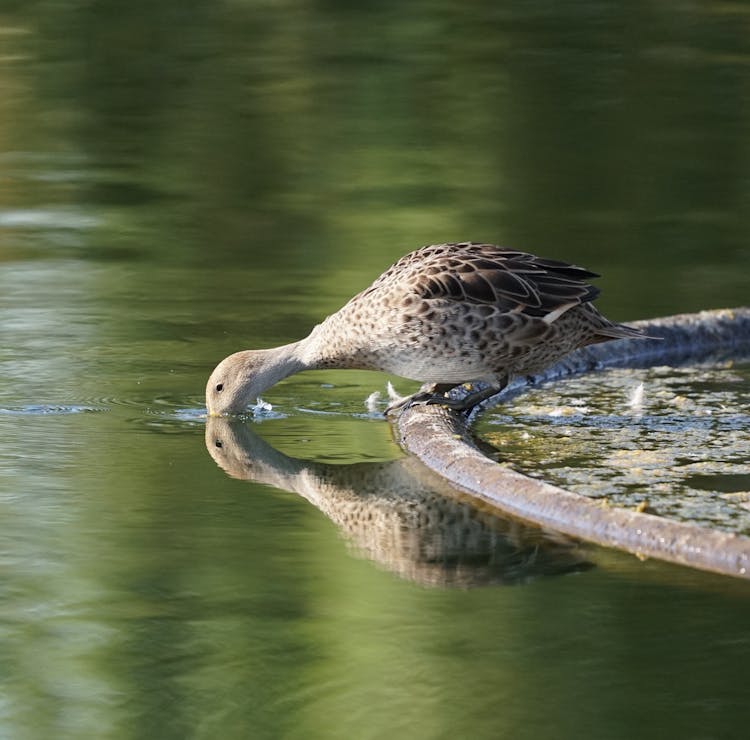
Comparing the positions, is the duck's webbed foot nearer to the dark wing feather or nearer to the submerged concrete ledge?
the submerged concrete ledge

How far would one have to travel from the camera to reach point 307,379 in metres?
9.35

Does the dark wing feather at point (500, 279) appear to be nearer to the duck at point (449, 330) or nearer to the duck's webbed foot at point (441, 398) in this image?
the duck at point (449, 330)

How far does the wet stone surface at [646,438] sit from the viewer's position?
267 inches

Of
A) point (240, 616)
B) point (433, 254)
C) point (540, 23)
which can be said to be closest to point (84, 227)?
point (433, 254)

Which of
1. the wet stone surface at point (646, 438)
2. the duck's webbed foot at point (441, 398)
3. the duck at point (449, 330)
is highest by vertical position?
the duck at point (449, 330)

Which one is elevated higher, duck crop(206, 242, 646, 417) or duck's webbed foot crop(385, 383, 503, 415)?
duck crop(206, 242, 646, 417)

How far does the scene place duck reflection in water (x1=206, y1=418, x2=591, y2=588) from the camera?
6215 mm

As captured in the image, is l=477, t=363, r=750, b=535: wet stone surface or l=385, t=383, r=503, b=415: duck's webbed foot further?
l=385, t=383, r=503, b=415: duck's webbed foot

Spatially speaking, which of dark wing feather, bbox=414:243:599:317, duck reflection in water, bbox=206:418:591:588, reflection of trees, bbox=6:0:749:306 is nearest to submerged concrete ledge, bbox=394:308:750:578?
duck reflection in water, bbox=206:418:591:588

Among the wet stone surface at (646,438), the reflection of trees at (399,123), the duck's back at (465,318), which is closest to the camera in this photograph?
the wet stone surface at (646,438)

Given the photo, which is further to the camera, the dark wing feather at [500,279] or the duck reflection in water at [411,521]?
the dark wing feather at [500,279]

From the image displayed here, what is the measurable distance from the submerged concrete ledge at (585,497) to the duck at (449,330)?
0.24 metres

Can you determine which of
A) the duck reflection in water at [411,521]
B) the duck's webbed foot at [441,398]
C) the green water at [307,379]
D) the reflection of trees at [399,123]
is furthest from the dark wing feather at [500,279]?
the reflection of trees at [399,123]

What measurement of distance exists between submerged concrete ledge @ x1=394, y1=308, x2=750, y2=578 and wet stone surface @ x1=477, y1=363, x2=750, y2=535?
19 centimetres
